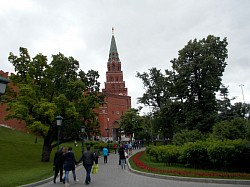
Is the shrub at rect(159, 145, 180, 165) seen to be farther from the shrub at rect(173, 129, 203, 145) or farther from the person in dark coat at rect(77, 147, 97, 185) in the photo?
the person in dark coat at rect(77, 147, 97, 185)

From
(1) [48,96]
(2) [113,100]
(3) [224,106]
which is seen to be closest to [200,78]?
(3) [224,106]

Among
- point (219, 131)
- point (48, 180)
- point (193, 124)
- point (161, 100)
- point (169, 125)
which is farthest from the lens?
point (161, 100)

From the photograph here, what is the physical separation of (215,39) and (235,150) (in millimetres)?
18635

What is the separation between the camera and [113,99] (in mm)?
87250

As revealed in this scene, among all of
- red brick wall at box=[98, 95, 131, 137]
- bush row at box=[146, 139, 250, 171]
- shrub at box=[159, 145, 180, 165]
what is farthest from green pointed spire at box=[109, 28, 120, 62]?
bush row at box=[146, 139, 250, 171]

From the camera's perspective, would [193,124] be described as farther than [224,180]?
Yes

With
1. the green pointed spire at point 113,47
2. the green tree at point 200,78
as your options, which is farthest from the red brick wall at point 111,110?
the green tree at point 200,78

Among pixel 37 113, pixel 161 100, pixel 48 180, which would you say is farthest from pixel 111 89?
pixel 48 180

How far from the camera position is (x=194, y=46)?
95.1ft

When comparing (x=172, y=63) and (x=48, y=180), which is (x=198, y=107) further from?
(x=48, y=180)

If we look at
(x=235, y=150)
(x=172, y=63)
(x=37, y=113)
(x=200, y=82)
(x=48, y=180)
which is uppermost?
(x=172, y=63)

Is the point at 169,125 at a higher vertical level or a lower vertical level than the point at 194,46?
lower

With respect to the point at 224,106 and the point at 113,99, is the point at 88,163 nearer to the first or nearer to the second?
the point at 224,106

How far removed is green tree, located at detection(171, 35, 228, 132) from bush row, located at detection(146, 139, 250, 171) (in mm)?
10703
